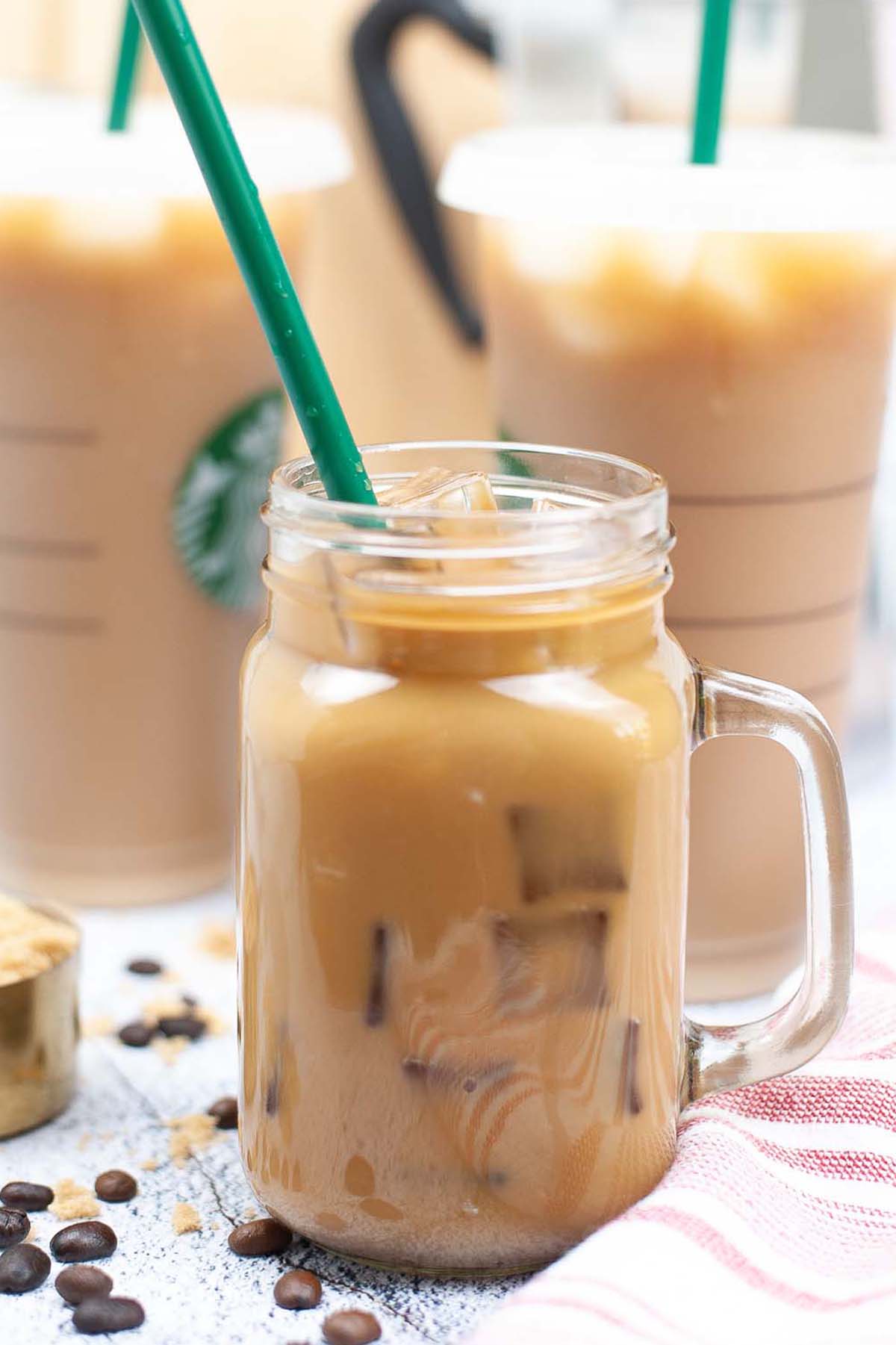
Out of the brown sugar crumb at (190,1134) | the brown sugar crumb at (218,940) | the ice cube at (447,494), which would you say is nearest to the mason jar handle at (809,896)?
the ice cube at (447,494)

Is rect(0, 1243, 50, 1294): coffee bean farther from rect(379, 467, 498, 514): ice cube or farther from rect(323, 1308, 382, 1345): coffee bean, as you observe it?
rect(379, 467, 498, 514): ice cube

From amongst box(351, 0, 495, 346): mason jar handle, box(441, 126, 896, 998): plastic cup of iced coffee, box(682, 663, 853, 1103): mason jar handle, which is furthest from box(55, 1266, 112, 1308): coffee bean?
box(351, 0, 495, 346): mason jar handle

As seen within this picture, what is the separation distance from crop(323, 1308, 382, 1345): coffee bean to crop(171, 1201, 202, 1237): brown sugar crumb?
91 millimetres

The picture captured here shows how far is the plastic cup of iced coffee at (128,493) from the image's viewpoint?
91cm

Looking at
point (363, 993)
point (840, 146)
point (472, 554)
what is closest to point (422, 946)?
point (363, 993)

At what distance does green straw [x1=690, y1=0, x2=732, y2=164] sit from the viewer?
784 millimetres

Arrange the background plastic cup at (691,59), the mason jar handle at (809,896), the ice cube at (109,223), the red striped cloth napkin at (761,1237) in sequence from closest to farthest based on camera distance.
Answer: the red striped cloth napkin at (761,1237), the mason jar handle at (809,896), the ice cube at (109,223), the background plastic cup at (691,59)

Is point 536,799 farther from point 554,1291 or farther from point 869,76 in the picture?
point 869,76

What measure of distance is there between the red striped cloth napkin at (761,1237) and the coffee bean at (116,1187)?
0.19m

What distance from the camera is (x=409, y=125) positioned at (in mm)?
1172

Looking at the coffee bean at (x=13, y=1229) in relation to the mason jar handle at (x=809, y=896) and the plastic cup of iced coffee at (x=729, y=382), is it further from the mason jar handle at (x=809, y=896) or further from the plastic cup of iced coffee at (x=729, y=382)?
the plastic cup of iced coffee at (x=729, y=382)

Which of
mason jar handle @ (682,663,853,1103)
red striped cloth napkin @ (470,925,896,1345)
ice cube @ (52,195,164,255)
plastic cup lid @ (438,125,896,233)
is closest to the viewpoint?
red striped cloth napkin @ (470,925,896,1345)

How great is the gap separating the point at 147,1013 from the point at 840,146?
1.91ft

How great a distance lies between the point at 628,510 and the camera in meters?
0.60
